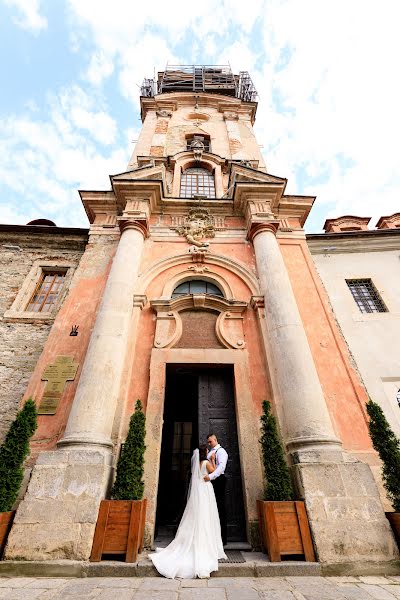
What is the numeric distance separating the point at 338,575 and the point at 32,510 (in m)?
4.46

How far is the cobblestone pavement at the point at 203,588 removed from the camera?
10.4 feet

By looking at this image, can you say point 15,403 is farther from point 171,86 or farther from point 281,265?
point 171,86

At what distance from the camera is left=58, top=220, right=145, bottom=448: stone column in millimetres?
5398

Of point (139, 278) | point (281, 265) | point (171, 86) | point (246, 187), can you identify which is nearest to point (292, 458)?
point (281, 265)

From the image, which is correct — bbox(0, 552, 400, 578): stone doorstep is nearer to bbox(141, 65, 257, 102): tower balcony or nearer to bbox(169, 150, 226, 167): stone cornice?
bbox(169, 150, 226, 167): stone cornice

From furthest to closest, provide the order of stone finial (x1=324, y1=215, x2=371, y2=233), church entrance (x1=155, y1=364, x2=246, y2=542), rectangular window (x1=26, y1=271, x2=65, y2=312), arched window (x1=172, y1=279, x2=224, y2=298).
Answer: stone finial (x1=324, y1=215, x2=371, y2=233), rectangular window (x1=26, y1=271, x2=65, y2=312), arched window (x1=172, y1=279, x2=224, y2=298), church entrance (x1=155, y1=364, x2=246, y2=542)

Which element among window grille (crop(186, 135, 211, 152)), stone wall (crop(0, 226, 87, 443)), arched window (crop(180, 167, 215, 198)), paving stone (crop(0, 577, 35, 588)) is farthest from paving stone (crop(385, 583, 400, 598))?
window grille (crop(186, 135, 211, 152))

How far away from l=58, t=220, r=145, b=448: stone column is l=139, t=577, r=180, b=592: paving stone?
2154 millimetres

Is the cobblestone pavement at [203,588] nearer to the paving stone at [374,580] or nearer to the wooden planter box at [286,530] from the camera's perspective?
the paving stone at [374,580]

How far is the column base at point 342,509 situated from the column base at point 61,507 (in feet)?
10.8

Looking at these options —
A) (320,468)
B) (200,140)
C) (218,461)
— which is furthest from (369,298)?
(200,140)

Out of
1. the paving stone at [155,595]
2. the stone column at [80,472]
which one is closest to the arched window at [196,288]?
the stone column at [80,472]

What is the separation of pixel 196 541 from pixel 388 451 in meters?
3.38

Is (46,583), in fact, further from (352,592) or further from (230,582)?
(352,592)
